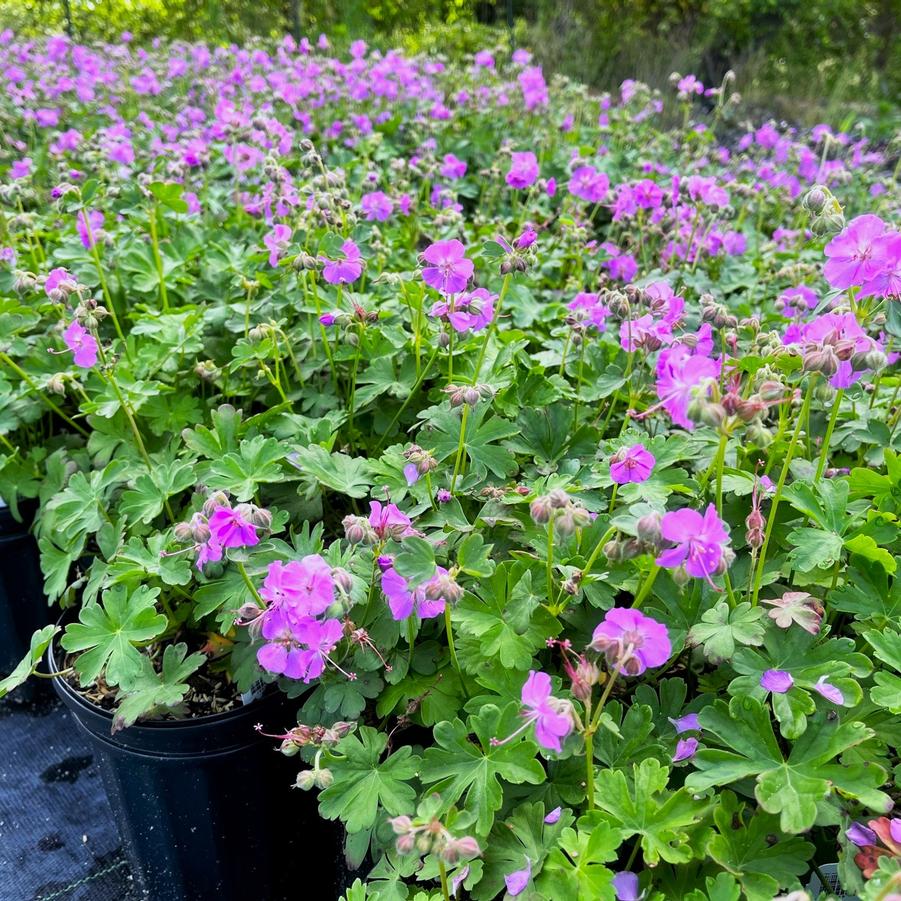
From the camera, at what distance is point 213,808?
162 cm

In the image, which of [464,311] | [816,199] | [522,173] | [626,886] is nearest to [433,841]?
[626,886]

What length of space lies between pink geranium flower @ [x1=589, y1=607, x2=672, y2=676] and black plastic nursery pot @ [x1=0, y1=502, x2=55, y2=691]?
5.55 ft

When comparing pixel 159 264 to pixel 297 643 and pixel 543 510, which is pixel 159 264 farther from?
pixel 543 510

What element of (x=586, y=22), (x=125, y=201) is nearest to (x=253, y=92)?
(x=125, y=201)

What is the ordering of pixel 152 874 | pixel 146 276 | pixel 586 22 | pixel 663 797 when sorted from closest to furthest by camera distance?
pixel 663 797 → pixel 152 874 → pixel 146 276 → pixel 586 22

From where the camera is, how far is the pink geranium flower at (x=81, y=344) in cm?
166

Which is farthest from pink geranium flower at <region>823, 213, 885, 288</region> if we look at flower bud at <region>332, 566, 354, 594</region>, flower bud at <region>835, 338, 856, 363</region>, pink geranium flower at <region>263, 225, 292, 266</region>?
pink geranium flower at <region>263, 225, 292, 266</region>

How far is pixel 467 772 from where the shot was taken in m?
1.16

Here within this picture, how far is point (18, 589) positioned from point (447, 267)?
1.60m

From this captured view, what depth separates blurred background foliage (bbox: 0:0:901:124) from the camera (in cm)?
813

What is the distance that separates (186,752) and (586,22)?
10.6m

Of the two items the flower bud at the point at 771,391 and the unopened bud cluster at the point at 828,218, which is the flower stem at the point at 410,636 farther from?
the unopened bud cluster at the point at 828,218

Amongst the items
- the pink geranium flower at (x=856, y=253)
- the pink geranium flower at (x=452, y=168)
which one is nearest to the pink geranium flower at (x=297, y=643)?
the pink geranium flower at (x=856, y=253)

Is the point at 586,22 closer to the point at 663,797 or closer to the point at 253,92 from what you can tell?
the point at 253,92
